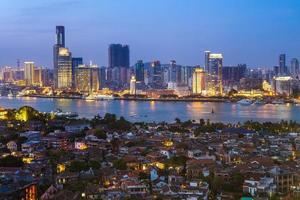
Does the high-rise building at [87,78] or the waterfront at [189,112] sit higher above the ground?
the high-rise building at [87,78]

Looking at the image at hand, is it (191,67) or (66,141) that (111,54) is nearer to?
(191,67)

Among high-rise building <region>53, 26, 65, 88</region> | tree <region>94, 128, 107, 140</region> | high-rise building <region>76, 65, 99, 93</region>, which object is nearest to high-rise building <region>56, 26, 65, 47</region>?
high-rise building <region>53, 26, 65, 88</region>

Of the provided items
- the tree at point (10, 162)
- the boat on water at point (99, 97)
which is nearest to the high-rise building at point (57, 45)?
the boat on water at point (99, 97)

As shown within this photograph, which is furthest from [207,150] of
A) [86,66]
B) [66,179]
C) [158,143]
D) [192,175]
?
[86,66]

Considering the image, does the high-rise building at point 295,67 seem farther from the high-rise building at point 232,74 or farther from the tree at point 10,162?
the tree at point 10,162

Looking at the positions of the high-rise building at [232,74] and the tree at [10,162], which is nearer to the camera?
the tree at [10,162]

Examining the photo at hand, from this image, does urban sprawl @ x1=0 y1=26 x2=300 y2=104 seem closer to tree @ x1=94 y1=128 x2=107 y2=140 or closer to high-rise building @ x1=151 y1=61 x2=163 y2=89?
A: high-rise building @ x1=151 y1=61 x2=163 y2=89

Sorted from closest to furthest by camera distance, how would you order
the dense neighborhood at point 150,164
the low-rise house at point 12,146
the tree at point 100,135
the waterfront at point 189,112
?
the dense neighborhood at point 150,164 → the low-rise house at point 12,146 → the tree at point 100,135 → the waterfront at point 189,112
